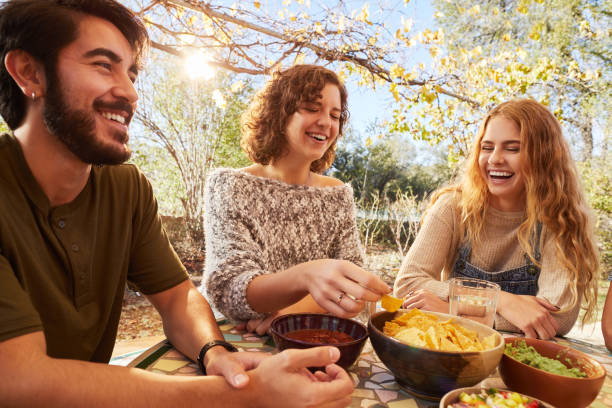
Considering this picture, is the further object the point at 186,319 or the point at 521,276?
the point at 521,276

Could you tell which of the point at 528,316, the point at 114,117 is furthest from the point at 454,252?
the point at 114,117

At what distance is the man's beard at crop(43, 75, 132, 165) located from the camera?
41.8 inches

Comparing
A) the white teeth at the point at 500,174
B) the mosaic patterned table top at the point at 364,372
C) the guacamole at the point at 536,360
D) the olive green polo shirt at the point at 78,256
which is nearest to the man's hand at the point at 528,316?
the mosaic patterned table top at the point at 364,372

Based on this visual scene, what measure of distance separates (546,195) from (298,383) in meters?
1.60

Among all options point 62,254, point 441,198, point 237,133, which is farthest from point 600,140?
point 62,254

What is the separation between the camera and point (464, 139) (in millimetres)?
5070

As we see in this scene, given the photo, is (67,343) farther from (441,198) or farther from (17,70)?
(441,198)

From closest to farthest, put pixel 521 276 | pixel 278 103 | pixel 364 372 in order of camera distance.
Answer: pixel 364 372 < pixel 521 276 < pixel 278 103

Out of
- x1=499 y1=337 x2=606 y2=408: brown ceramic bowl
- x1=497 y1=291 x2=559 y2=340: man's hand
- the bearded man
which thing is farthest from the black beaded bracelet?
x1=497 y1=291 x2=559 y2=340: man's hand

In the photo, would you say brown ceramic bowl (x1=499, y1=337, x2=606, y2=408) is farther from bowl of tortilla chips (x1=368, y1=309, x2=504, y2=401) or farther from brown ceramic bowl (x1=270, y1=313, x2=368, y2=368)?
brown ceramic bowl (x1=270, y1=313, x2=368, y2=368)

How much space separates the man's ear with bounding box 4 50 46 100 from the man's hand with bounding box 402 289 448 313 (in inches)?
52.2

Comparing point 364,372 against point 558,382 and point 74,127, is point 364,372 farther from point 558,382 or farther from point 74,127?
point 74,127

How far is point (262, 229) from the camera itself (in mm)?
1821

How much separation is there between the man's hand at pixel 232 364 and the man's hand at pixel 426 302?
665mm
